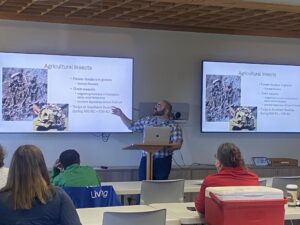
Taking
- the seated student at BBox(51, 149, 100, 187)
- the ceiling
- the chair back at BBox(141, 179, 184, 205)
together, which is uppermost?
the ceiling

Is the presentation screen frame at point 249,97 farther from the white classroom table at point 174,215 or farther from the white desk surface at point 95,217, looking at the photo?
the white desk surface at point 95,217

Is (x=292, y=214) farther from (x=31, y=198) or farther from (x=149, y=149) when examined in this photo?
(x=149, y=149)

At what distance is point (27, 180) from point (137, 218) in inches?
35.4

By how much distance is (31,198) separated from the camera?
3260mm

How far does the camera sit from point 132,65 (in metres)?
8.48

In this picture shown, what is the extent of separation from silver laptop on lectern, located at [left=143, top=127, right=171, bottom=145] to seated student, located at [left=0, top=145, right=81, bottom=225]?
3435 mm

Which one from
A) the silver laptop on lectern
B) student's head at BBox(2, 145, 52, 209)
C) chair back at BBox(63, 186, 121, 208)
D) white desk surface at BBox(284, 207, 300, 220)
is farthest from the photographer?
the silver laptop on lectern

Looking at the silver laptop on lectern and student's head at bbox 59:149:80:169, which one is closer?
student's head at bbox 59:149:80:169

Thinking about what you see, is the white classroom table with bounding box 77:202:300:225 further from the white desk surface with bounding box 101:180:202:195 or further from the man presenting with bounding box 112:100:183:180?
the man presenting with bounding box 112:100:183:180

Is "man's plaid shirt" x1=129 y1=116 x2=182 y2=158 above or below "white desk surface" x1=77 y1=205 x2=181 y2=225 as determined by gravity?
above

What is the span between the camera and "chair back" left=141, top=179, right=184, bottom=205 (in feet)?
18.1

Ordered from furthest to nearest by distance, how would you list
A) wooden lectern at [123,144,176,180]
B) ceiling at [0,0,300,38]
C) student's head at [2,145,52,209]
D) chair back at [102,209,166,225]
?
ceiling at [0,0,300,38] < wooden lectern at [123,144,176,180] < chair back at [102,209,166,225] < student's head at [2,145,52,209]

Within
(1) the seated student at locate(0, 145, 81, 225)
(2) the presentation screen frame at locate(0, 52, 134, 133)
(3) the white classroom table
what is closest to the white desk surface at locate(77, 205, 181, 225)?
(3) the white classroom table

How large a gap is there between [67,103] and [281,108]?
10.9 ft
